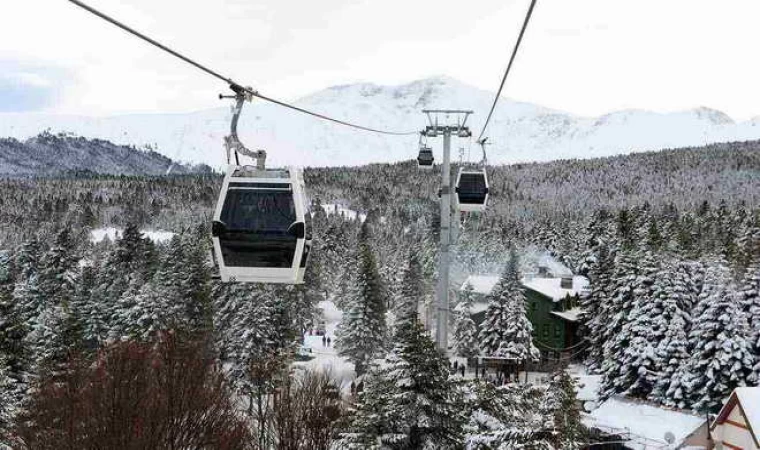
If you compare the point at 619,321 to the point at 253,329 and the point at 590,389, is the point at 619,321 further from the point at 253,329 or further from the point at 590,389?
the point at 253,329

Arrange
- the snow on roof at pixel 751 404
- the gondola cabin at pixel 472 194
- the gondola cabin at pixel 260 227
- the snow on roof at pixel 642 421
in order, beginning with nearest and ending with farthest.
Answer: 1. the gondola cabin at pixel 260 227
2. the gondola cabin at pixel 472 194
3. the snow on roof at pixel 751 404
4. the snow on roof at pixel 642 421

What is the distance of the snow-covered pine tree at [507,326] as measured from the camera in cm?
4931

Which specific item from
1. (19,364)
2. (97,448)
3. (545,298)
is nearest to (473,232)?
(545,298)

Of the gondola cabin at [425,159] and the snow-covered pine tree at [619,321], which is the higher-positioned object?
the gondola cabin at [425,159]

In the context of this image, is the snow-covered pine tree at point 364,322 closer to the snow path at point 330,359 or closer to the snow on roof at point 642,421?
the snow path at point 330,359

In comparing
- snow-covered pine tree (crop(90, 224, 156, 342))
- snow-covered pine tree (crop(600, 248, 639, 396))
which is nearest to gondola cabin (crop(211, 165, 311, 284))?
snow-covered pine tree (crop(600, 248, 639, 396))

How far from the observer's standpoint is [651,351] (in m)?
38.2

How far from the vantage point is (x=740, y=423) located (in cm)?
2358

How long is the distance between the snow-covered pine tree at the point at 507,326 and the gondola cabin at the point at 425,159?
30141 mm

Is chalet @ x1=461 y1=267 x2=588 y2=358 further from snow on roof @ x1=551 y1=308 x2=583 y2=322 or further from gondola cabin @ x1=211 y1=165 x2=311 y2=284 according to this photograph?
gondola cabin @ x1=211 y1=165 x2=311 y2=284

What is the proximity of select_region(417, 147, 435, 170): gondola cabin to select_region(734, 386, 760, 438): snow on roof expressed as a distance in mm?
13484

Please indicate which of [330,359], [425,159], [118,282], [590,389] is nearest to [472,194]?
[425,159]

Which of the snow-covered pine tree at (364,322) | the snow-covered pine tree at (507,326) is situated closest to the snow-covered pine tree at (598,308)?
the snow-covered pine tree at (507,326)

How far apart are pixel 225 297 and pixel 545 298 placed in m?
27.8
